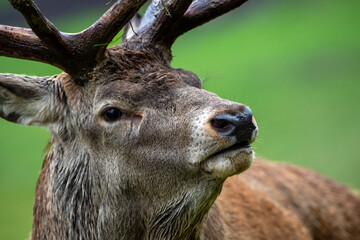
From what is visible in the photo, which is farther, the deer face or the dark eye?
the dark eye

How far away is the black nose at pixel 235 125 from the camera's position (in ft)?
12.7

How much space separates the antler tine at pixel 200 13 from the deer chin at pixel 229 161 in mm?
1480

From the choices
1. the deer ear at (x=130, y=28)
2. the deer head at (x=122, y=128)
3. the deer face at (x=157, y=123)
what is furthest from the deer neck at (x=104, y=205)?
the deer ear at (x=130, y=28)

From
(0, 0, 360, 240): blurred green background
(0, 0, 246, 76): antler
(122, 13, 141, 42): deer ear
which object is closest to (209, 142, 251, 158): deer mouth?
(0, 0, 246, 76): antler

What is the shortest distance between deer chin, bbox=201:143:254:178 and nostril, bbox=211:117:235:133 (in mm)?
157

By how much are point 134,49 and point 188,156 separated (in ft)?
4.05

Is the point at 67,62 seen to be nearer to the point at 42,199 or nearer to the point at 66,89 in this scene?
the point at 66,89

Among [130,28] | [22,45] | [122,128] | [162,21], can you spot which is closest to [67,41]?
[22,45]

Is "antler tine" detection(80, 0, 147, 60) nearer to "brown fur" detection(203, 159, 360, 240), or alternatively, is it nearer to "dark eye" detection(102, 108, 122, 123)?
"dark eye" detection(102, 108, 122, 123)

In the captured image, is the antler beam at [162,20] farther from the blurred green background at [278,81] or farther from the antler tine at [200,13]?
the blurred green background at [278,81]

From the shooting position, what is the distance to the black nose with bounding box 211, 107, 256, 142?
3883 millimetres

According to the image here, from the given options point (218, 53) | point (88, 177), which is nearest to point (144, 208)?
point (88, 177)

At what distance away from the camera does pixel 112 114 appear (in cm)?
445

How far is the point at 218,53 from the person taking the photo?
23.8 metres
